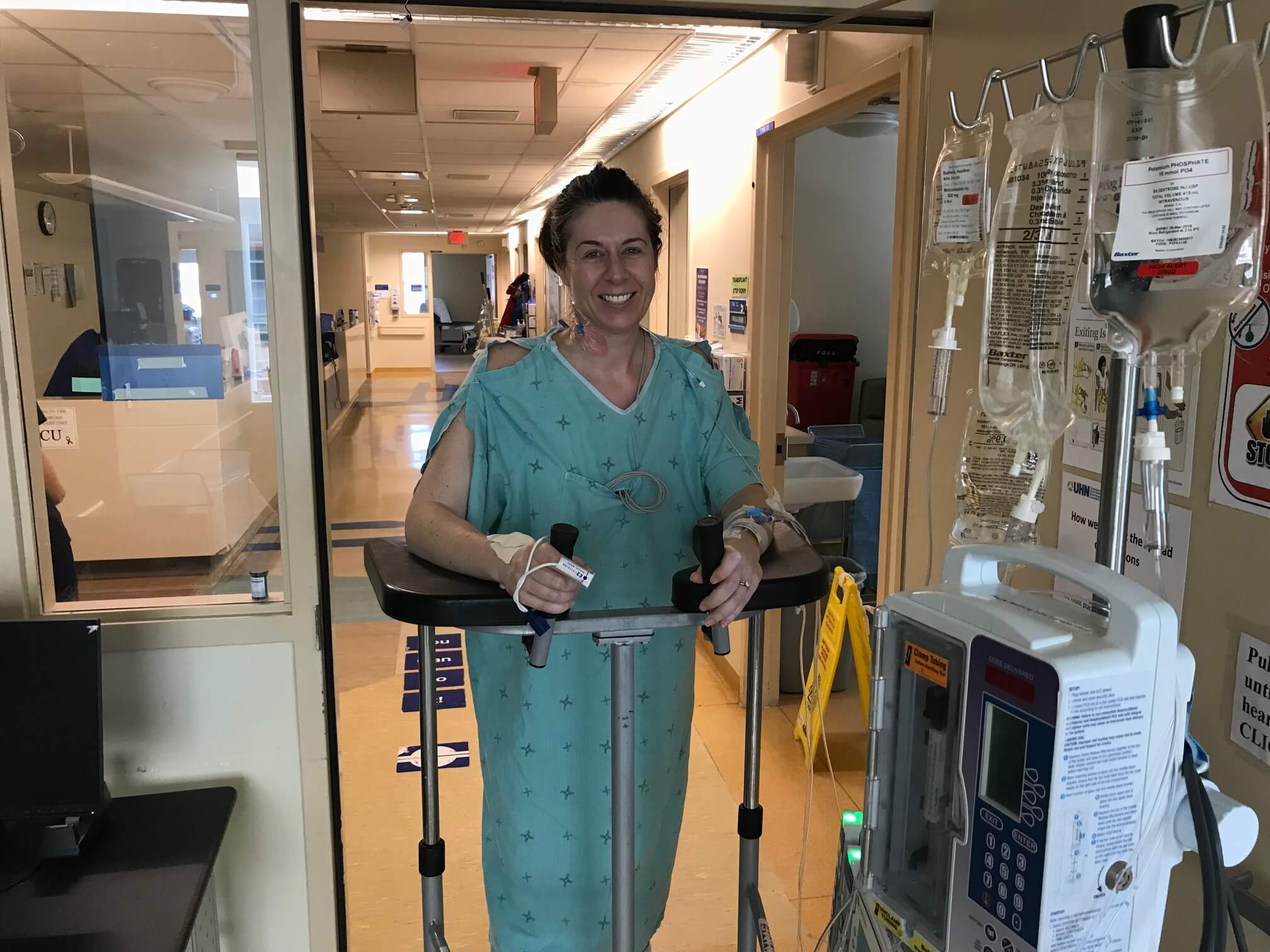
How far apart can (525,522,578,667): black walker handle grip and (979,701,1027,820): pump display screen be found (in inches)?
17.3

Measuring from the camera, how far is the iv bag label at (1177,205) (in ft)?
2.73

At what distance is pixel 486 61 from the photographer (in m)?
3.59

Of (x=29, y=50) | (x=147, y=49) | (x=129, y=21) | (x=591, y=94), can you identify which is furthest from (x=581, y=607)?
(x=591, y=94)

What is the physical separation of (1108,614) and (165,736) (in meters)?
1.54

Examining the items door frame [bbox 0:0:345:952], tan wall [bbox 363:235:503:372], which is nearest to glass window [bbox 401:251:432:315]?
tan wall [bbox 363:235:503:372]

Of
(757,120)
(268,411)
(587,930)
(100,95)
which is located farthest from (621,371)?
(100,95)

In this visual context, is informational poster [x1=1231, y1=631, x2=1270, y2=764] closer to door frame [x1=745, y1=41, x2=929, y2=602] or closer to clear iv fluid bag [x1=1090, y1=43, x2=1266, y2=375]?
clear iv fluid bag [x1=1090, y1=43, x2=1266, y2=375]

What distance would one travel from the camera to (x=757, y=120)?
3.25 m

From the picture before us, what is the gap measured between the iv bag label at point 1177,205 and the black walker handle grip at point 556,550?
607mm

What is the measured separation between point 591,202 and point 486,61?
246cm

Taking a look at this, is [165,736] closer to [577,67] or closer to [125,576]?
[125,576]

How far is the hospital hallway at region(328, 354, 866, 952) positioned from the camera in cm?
228

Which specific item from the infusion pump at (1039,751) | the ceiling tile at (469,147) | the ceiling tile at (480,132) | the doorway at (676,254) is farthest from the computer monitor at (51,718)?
the ceiling tile at (469,147)

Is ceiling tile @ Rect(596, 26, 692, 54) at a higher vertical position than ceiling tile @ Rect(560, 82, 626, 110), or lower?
lower
